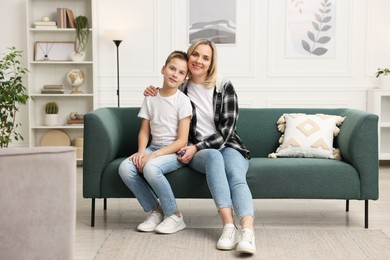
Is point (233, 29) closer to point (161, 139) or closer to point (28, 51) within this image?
point (28, 51)

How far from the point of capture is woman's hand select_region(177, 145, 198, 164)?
330cm

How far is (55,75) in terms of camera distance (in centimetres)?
599

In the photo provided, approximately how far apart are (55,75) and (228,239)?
3.55 meters

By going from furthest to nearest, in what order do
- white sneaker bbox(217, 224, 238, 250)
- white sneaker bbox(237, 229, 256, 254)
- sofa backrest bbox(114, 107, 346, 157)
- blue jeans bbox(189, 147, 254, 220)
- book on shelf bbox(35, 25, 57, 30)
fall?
book on shelf bbox(35, 25, 57, 30)
sofa backrest bbox(114, 107, 346, 157)
blue jeans bbox(189, 147, 254, 220)
white sneaker bbox(217, 224, 238, 250)
white sneaker bbox(237, 229, 256, 254)

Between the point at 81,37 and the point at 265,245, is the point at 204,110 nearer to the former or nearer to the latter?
the point at 265,245

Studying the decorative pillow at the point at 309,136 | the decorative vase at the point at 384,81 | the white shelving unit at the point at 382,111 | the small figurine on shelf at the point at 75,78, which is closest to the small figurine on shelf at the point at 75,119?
the small figurine on shelf at the point at 75,78

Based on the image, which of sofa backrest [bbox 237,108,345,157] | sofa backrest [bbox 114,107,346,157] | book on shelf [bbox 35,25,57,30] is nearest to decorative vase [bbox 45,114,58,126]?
book on shelf [bbox 35,25,57,30]

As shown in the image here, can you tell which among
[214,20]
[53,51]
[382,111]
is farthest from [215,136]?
[382,111]

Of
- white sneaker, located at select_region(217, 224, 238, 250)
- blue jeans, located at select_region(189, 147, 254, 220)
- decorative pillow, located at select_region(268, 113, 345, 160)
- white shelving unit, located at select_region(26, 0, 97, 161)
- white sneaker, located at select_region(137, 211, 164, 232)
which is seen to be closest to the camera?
white sneaker, located at select_region(217, 224, 238, 250)

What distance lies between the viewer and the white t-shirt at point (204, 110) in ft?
11.4

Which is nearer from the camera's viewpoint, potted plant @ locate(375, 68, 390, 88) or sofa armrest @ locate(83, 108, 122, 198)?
sofa armrest @ locate(83, 108, 122, 198)

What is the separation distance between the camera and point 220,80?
3502mm

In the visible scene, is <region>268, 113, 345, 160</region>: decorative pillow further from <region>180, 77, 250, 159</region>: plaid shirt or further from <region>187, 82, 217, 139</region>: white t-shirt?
<region>187, 82, 217, 139</region>: white t-shirt

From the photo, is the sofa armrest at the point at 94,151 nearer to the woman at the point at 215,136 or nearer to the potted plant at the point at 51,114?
the woman at the point at 215,136
